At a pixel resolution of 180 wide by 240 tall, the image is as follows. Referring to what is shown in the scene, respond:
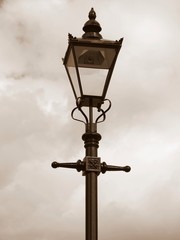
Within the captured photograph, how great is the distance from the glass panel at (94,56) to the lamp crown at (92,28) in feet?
1.34

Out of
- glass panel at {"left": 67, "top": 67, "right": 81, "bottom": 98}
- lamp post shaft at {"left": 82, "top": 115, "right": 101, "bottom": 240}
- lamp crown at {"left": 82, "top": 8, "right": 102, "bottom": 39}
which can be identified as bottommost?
lamp post shaft at {"left": 82, "top": 115, "right": 101, "bottom": 240}

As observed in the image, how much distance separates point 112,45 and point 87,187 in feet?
6.99

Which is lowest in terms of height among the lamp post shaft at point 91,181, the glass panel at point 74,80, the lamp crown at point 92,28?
the lamp post shaft at point 91,181

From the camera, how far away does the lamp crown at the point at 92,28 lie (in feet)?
32.4

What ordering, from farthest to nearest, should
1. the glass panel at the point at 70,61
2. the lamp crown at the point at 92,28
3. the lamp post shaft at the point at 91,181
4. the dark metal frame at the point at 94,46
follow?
the lamp crown at the point at 92,28, the glass panel at the point at 70,61, the dark metal frame at the point at 94,46, the lamp post shaft at the point at 91,181

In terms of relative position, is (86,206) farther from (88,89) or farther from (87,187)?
(88,89)

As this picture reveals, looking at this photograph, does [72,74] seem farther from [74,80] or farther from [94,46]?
[94,46]

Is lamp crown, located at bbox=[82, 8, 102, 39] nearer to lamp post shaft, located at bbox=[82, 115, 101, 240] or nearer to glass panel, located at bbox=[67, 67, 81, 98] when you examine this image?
glass panel, located at bbox=[67, 67, 81, 98]

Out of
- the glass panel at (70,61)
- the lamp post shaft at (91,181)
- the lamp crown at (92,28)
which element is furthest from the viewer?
the lamp crown at (92,28)

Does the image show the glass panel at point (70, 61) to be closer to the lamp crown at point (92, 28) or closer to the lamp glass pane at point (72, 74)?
the lamp glass pane at point (72, 74)

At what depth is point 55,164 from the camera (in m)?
9.59

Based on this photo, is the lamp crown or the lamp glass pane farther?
the lamp crown

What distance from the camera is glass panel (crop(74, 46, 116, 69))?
9461mm

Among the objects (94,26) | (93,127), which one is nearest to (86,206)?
(93,127)
